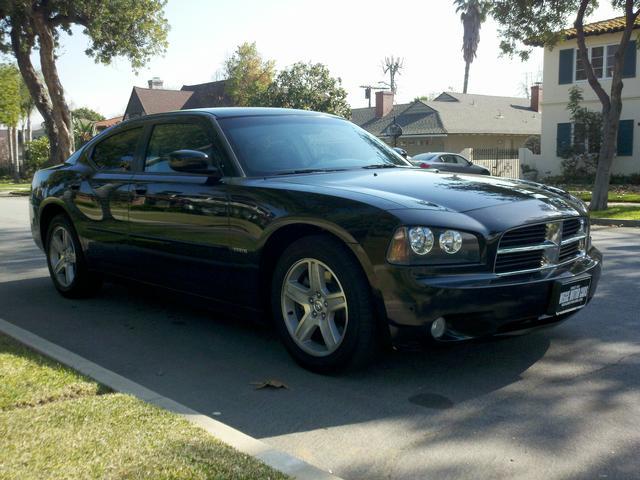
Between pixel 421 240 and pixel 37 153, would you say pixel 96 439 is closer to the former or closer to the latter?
pixel 421 240

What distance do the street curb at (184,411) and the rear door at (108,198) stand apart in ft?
3.42

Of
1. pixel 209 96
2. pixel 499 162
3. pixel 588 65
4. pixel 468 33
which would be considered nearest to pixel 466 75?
pixel 468 33

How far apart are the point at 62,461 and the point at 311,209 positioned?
2072mm

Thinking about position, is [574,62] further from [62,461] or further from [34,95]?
[62,461]

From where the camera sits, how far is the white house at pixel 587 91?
2806 centimetres

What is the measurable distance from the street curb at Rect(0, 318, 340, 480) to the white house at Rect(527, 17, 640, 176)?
2458 cm

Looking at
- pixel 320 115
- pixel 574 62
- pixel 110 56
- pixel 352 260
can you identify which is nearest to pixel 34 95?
pixel 110 56

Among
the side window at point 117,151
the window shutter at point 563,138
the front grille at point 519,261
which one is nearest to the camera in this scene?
the front grille at point 519,261

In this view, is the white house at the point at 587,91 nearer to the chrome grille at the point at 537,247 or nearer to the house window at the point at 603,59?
the house window at the point at 603,59

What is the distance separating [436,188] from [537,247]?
2.44 ft

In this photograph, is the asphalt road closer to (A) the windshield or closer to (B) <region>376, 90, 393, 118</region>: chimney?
(A) the windshield

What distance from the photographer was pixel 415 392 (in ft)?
14.5

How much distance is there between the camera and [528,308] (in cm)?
432

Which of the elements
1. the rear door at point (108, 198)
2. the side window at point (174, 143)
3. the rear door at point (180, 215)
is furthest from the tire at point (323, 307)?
the rear door at point (108, 198)
